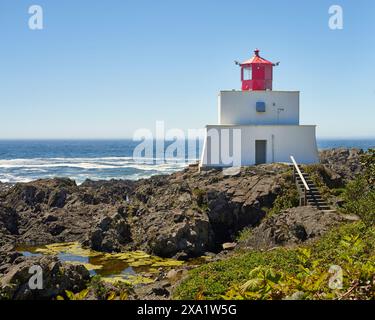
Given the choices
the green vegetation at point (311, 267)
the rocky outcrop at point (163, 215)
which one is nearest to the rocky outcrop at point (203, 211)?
the rocky outcrop at point (163, 215)

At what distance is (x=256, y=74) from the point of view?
24.9 metres

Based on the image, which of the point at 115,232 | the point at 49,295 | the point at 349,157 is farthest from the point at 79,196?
the point at 349,157

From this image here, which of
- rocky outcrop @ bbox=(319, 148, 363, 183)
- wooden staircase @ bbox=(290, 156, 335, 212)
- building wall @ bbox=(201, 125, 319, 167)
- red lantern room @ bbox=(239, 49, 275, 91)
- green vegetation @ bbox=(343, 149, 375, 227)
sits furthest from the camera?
rocky outcrop @ bbox=(319, 148, 363, 183)

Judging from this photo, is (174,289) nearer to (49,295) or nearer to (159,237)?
(49,295)

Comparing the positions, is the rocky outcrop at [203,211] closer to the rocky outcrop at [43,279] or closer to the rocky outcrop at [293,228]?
the rocky outcrop at [293,228]

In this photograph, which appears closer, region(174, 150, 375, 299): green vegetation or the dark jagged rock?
region(174, 150, 375, 299): green vegetation

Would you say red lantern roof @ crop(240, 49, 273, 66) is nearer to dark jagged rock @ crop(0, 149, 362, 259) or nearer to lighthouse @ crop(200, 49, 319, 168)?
lighthouse @ crop(200, 49, 319, 168)

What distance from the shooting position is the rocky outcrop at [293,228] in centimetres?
1450

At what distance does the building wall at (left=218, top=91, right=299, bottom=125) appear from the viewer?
2431 centimetres

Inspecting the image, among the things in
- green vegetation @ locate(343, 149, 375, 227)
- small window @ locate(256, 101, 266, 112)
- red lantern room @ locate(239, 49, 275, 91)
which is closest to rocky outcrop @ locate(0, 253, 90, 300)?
green vegetation @ locate(343, 149, 375, 227)

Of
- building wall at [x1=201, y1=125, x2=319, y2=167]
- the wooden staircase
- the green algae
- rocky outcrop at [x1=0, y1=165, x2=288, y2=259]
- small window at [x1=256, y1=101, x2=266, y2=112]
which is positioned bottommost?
the green algae

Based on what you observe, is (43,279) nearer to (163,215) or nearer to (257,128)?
(163,215)

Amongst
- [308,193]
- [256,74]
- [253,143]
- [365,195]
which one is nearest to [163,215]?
[308,193]
